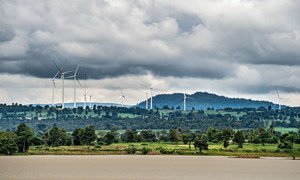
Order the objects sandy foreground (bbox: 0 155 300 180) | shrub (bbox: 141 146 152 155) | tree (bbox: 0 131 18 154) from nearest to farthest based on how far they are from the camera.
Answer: sandy foreground (bbox: 0 155 300 180) < tree (bbox: 0 131 18 154) < shrub (bbox: 141 146 152 155)

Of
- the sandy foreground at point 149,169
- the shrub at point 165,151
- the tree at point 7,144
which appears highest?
the tree at point 7,144

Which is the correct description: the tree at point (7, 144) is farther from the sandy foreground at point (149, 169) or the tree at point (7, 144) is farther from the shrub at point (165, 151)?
the shrub at point (165, 151)

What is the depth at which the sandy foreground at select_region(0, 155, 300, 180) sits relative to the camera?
119438 millimetres

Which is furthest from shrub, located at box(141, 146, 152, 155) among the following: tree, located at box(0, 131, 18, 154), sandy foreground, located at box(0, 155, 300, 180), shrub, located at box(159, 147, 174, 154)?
tree, located at box(0, 131, 18, 154)

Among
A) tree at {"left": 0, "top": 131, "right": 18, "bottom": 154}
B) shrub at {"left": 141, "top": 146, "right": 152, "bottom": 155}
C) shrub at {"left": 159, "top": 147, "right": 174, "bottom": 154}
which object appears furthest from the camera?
shrub at {"left": 141, "top": 146, "right": 152, "bottom": 155}

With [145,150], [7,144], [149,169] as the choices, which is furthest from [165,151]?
[149,169]

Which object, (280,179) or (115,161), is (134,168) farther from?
(280,179)

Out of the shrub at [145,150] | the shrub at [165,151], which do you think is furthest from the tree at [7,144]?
the shrub at [165,151]

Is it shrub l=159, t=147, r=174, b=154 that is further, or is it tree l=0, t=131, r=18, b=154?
shrub l=159, t=147, r=174, b=154

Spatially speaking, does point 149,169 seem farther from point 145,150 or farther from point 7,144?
point 7,144

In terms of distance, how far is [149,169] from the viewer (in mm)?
138625

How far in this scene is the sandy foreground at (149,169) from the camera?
119m

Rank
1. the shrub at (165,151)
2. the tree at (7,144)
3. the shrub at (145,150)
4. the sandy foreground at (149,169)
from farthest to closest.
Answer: the shrub at (145,150) < the shrub at (165,151) < the tree at (7,144) < the sandy foreground at (149,169)

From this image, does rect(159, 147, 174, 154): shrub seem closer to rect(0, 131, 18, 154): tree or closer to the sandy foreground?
the sandy foreground
